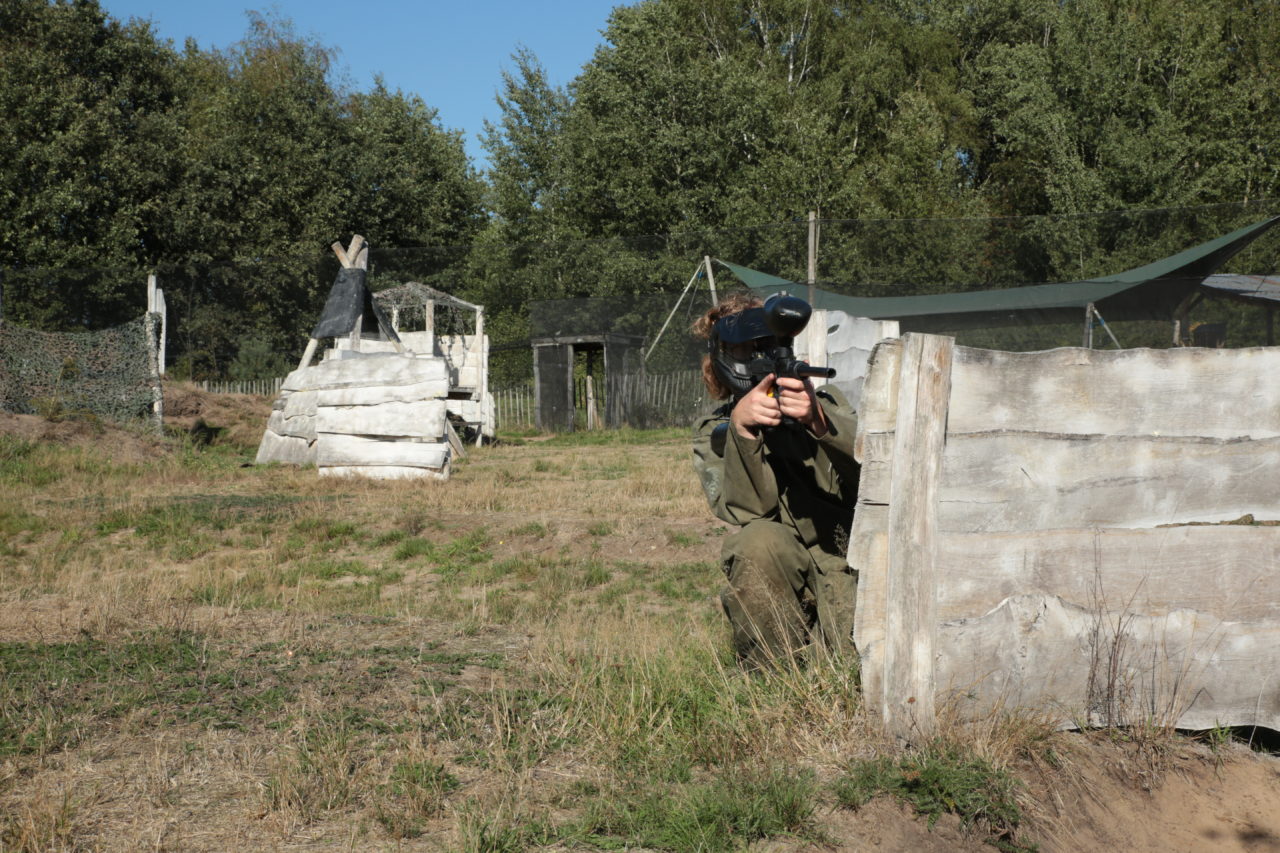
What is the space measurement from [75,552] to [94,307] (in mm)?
13956

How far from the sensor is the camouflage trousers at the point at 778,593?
12.9 feet

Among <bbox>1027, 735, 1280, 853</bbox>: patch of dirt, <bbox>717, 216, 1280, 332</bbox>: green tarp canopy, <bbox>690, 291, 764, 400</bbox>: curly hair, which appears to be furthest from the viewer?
<bbox>717, 216, 1280, 332</bbox>: green tarp canopy

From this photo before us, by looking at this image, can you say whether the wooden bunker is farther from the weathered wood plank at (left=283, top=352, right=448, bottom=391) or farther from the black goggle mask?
the black goggle mask

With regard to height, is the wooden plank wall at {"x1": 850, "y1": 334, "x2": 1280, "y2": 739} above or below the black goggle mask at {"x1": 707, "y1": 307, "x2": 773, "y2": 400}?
below

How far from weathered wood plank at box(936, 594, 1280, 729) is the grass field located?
14 centimetres

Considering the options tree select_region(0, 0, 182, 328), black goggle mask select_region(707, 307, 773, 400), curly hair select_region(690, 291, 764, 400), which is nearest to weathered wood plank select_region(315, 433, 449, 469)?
curly hair select_region(690, 291, 764, 400)

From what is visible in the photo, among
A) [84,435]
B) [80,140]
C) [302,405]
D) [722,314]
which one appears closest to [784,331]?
[722,314]

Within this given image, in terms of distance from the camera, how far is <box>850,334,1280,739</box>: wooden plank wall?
323 centimetres

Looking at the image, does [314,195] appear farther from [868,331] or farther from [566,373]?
[868,331]

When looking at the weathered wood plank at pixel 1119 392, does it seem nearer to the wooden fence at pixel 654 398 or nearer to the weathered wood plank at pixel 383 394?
the weathered wood plank at pixel 383 394

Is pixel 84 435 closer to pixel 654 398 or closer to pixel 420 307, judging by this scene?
pixel 420 307

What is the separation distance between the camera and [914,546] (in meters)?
3.20

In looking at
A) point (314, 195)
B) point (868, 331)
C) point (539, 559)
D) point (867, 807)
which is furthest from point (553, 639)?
point (314, 195)

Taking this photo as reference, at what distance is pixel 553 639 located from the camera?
188 inches
